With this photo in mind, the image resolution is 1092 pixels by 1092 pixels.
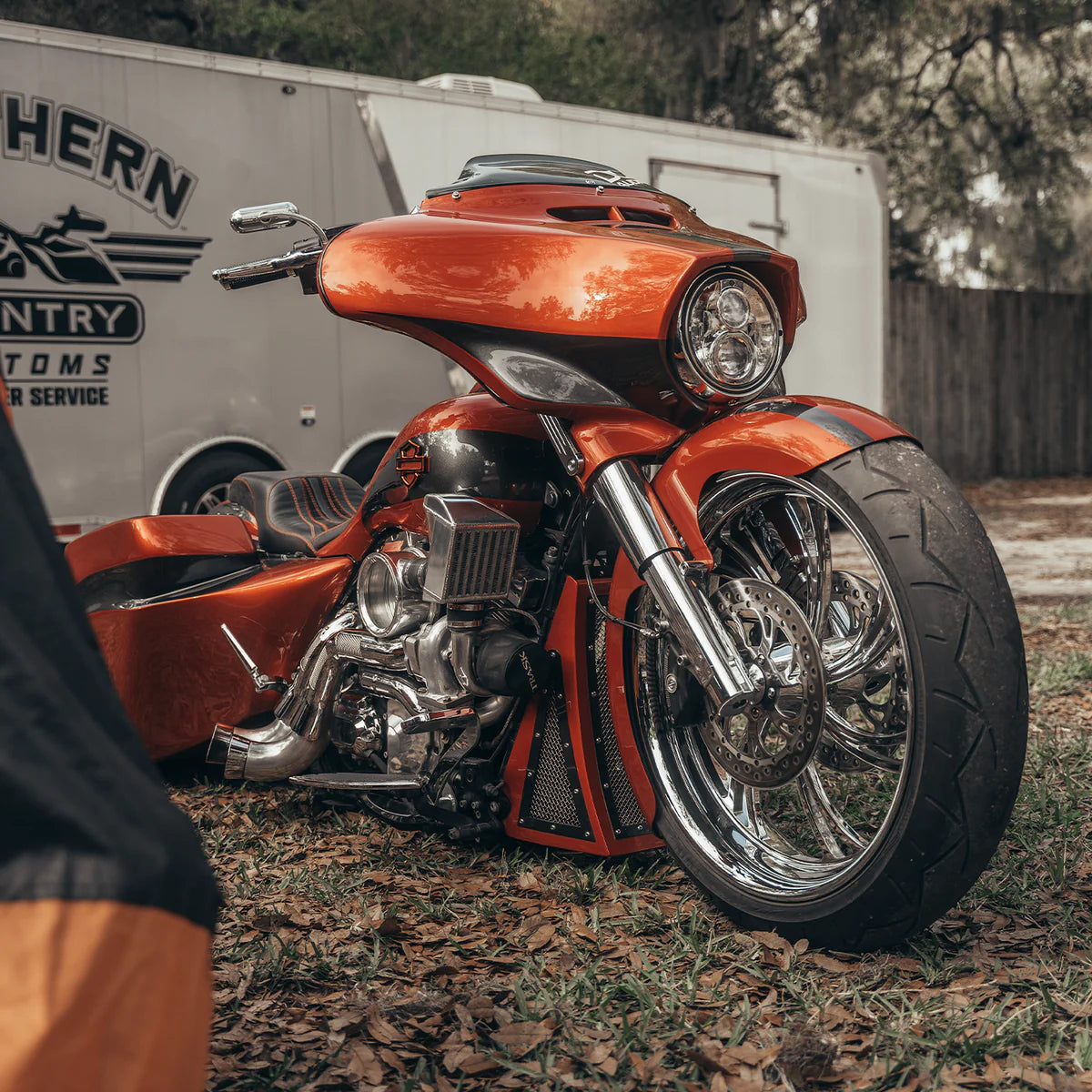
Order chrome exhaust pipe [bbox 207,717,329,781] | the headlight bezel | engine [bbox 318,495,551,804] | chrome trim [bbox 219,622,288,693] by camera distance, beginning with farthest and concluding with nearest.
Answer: chrome trim [bbox 219,622,288,693] → chrome exhaust pipe [bbox 207,717,329,781] → engine [bbox 318,495,551,804] → the headlight bezel

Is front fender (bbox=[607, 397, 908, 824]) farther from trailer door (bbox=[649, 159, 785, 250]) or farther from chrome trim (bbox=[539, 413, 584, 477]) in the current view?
trailer door (bbox=[649, 159, 785, 250])

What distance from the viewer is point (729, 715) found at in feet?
7.98

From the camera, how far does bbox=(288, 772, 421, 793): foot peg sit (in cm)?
306

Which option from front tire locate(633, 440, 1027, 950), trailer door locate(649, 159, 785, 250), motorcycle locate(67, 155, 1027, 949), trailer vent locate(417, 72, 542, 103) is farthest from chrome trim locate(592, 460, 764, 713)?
trailer door locate(649, 159, 785, 250)

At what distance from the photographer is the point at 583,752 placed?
2.90 m

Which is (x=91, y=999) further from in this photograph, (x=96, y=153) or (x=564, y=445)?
(x=96, y=153)

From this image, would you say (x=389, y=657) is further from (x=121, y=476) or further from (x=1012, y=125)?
(x=1012, y=125)

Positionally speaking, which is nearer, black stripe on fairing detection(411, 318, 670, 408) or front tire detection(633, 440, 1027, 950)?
front tire detection(633, 440, 1027, 950)

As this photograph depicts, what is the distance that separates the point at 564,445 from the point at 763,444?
482 mm

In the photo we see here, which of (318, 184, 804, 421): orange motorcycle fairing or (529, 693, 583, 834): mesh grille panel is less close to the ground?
(318, 184, 804, 421): orange motorcycle fairing

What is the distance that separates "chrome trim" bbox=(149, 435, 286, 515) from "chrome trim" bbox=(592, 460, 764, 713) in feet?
17.2

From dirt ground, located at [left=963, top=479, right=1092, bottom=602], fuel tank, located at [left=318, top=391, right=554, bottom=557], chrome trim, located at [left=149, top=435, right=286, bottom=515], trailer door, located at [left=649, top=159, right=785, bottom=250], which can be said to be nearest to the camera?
fuel tank, located at [left=318, top=391, right=554, bottom=557]

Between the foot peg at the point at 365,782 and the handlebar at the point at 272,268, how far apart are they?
1193mm

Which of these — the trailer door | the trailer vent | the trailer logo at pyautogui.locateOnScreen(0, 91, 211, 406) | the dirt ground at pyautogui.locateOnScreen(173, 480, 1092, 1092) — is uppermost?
the trailer vent
